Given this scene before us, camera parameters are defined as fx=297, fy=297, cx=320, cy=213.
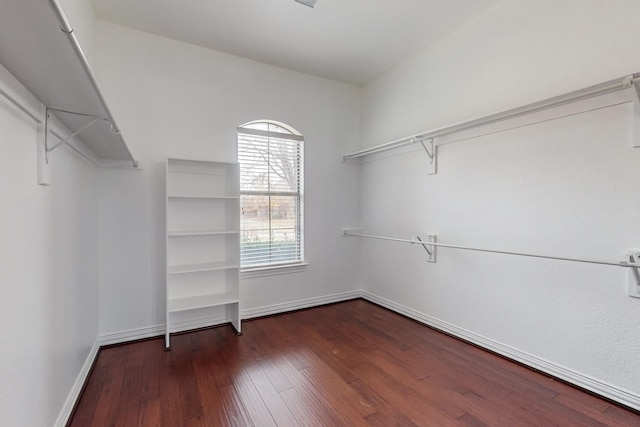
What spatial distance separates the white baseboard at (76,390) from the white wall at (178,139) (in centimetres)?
33

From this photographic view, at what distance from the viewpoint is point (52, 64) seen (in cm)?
104

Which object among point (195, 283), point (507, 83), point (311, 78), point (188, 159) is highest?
point (311, 78)

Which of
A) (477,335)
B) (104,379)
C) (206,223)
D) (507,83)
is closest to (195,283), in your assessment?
(206,223)

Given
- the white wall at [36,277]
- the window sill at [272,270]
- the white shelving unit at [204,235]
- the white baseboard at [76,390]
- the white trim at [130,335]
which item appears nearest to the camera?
the white wall at [36,277]

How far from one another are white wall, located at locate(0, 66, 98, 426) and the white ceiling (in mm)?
1442

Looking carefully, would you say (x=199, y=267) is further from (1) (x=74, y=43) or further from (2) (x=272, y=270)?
(1) (x=74, y=43)

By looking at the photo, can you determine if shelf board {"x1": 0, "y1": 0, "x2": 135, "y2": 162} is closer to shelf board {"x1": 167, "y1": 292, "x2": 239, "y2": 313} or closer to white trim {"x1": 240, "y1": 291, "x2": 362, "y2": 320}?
shelf board {"x1": 167, "y1": 292, "x2": 239, "y2": 313}

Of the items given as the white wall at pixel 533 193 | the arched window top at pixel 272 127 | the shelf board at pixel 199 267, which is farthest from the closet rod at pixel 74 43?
the white wall at pixel 533 193

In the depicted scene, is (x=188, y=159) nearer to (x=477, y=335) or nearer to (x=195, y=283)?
(x=195, y=283)

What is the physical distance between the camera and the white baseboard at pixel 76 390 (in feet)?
5.28

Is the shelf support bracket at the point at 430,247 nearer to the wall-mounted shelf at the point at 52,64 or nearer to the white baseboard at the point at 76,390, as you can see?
the wall-mounted shelf at the point at 52,64

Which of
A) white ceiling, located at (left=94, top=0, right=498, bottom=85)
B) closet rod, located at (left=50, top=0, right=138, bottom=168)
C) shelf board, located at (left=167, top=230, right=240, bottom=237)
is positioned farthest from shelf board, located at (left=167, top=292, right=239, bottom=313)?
white ceiling, located at (left=94, top=0, right=498, bottom=85)

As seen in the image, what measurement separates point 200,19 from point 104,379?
292 centimetres

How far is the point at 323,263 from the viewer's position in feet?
12.2
